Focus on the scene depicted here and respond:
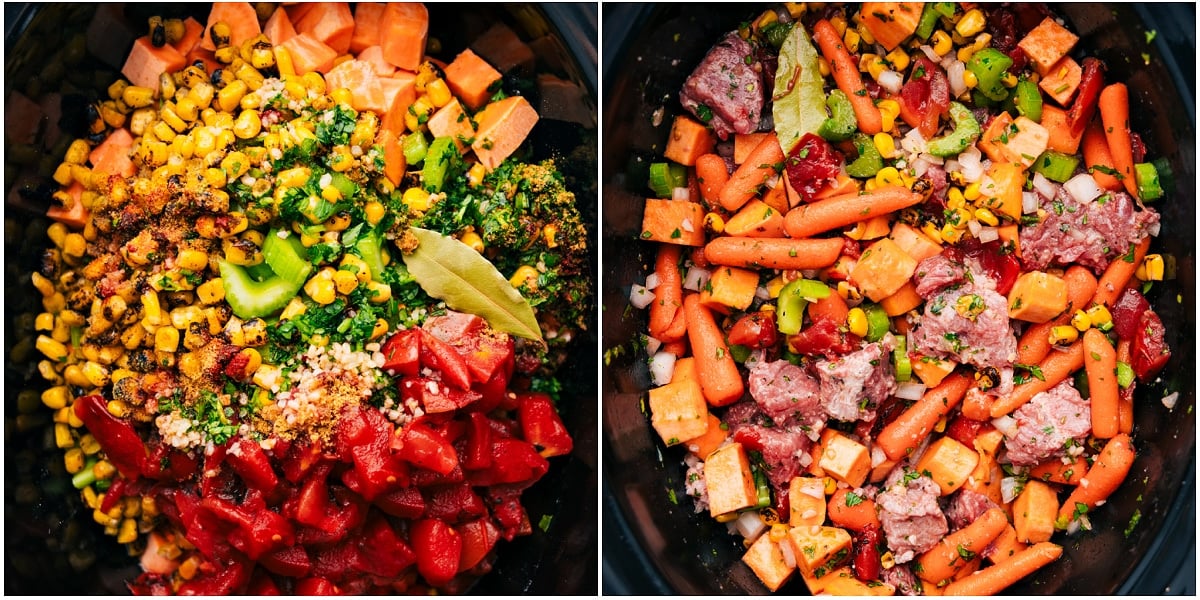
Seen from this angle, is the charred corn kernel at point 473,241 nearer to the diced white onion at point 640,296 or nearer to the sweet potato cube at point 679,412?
the diced white onion at point 640,296

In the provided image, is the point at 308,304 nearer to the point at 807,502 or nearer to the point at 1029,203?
the point at 807,502

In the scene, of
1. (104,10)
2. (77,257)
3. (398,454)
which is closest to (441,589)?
(398,454)

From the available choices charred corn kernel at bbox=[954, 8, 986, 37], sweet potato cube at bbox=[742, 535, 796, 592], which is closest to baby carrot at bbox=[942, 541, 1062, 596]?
sweet potato cube at bbox=[742, 535, 796, 592]

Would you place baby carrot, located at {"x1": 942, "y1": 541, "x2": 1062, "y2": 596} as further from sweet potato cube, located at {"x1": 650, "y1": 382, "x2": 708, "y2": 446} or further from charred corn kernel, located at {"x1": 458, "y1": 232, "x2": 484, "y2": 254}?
charred corn kernel, located at {"x1": 458, "y1": 232, "x2": 484, "y2": 254}

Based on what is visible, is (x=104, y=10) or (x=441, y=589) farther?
(x=441, y=589)

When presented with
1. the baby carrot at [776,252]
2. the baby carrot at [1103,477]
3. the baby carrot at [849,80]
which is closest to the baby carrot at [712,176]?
the baby carrot at [776,252]

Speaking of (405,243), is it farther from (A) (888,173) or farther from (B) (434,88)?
(A) (888,173)
